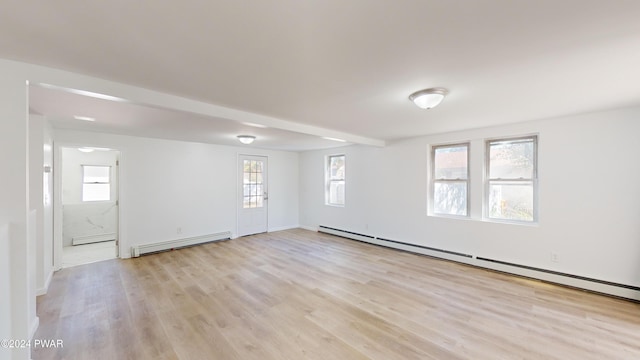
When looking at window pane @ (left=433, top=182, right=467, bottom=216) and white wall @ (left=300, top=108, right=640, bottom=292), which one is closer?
white wall @ (left=300, top=108, right=640, bottom=292)

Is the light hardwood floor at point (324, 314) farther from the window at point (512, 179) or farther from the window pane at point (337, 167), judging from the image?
the window pane at point (337, 167)

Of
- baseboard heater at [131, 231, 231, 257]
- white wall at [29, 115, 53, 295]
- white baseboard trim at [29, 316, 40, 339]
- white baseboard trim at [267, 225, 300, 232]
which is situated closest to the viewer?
white baseboard trim at [29, 316, 40, 339]

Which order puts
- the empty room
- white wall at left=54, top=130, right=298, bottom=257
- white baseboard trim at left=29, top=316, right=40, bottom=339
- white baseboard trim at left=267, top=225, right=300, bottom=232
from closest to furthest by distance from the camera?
the empty room, white baseboard trim at left=29, top=316, right=40, bottom=339, white wall at left=54, top=130, right=298, bottom=257, white baseboard trim at left=267, top=225, right=300, bottom=232

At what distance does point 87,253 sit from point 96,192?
1.91 metres

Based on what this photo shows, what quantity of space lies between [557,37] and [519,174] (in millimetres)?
2984

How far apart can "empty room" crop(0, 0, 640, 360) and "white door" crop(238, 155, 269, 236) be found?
2.00 ft

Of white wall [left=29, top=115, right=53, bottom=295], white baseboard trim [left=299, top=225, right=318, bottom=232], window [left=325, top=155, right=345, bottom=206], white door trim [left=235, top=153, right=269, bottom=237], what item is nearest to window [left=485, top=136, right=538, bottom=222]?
Answer: window [left=325, top=155, right=345, bottom=206]

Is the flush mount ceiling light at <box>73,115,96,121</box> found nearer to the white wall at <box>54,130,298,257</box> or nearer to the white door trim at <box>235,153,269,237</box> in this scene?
the white wall at <box>54,130,298,257</box>

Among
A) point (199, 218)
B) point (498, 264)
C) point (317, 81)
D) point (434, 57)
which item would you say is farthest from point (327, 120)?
point (199, 218)

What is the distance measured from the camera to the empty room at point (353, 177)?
150cm

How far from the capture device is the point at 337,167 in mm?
6691

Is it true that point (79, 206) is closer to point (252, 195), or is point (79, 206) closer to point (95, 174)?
point (95, 174)

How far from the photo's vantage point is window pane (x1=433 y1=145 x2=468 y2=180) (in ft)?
14.8

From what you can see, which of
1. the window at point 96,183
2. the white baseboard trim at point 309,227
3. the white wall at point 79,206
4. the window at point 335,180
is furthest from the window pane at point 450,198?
the window at point 96,183
